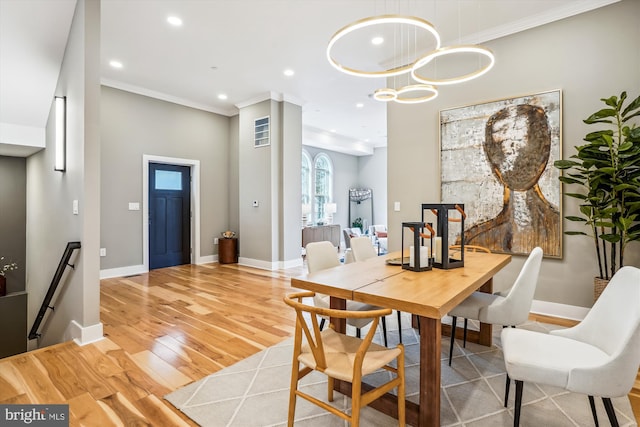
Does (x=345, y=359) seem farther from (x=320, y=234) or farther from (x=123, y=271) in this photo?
(x=320, y=234)

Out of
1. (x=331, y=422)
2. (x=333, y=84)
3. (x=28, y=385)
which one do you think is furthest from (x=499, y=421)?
(x=333, y=84)

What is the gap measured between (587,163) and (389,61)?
8.99ft

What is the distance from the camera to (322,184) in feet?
34.0

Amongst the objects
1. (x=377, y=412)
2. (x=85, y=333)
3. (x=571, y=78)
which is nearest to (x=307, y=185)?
(x=571, y=78)

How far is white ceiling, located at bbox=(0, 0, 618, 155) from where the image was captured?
325 centimetres

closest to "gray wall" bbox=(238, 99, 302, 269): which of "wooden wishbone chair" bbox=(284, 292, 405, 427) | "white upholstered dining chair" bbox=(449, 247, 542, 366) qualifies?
"white upholstered dining chair" bbox=(449, 247, 542, 366)

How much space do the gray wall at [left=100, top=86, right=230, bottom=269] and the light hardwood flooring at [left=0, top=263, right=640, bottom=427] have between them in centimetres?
111

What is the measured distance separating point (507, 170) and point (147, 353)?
401 cm

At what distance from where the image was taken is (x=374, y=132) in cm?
921

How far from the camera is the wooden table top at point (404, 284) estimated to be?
4.92 feet

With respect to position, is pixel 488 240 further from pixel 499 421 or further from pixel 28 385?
pixel 28 385

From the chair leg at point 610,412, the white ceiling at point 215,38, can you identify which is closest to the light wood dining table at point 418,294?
the chair leg at point 610,412

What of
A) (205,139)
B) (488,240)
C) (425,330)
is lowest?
(425,330)

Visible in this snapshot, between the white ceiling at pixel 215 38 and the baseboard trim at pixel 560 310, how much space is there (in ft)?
9.83
